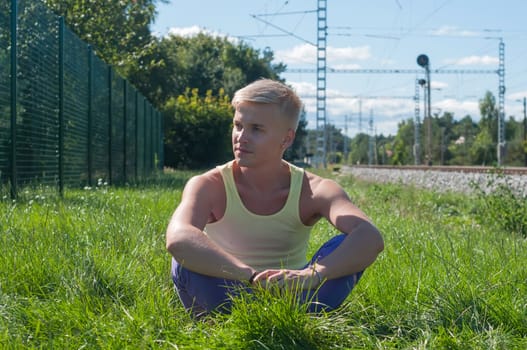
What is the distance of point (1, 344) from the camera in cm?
250

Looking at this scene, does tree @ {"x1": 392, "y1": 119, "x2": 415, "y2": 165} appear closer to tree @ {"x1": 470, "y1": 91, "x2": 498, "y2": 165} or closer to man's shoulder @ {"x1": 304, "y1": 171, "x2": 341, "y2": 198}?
tree @ {"x1": 470, "y1": 91, "x2": 498, "y2": 165}

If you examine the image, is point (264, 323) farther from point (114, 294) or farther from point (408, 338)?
point (114, 294)

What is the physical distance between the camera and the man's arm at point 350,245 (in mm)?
2986

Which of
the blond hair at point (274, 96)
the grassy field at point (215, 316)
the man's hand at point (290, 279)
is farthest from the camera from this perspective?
the blond hair at point (274, 96)

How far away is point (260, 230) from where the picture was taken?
3.35 metres

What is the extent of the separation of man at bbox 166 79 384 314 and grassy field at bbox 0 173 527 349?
13 centimetres

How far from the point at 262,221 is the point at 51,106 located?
22.3 feet

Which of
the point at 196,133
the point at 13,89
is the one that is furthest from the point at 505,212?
the point at 196,133

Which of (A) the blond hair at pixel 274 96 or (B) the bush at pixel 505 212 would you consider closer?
(A) the blond hair at pixel 274 96

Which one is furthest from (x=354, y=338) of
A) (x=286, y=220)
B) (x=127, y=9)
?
(x=127, y=9)

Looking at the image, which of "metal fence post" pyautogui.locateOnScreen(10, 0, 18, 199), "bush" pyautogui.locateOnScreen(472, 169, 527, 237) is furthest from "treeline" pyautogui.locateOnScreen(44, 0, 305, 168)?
"bush" pyautogui.locateOnScreen(472, 169, 527, 237)

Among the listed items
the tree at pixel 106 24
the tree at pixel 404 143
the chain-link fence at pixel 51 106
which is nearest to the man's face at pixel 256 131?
the chain-link fence at pixel 51 106

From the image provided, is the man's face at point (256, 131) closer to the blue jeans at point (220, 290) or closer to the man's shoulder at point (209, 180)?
the man's shoulder at point (209, 180)

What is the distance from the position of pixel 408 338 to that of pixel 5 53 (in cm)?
600
